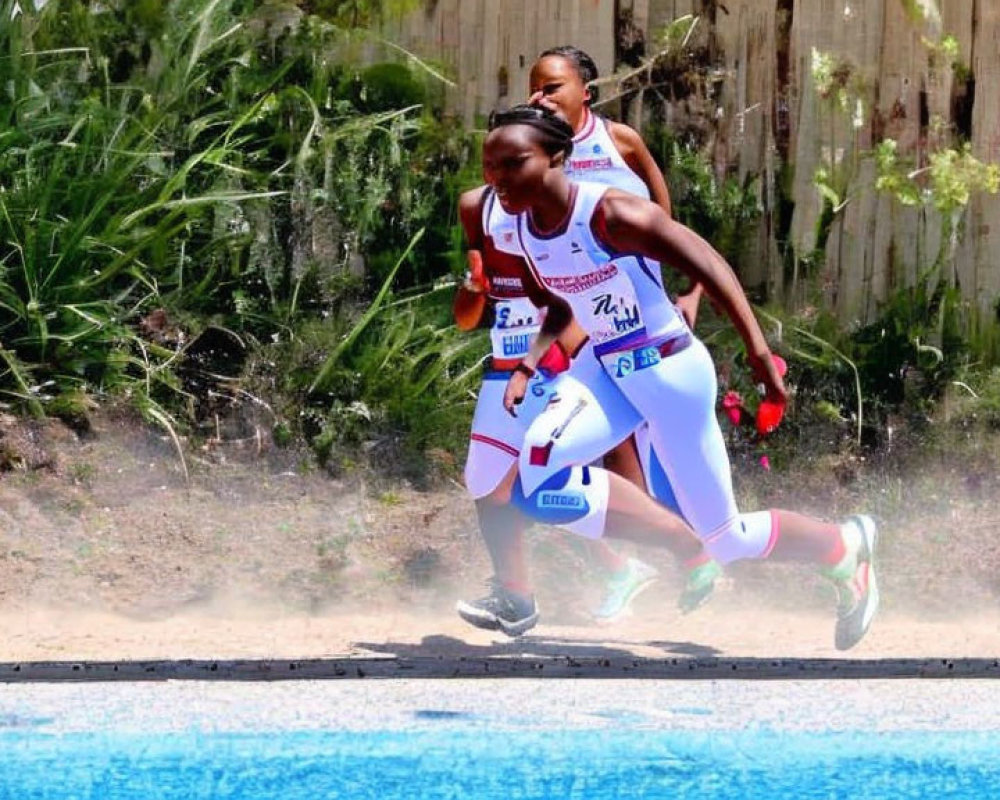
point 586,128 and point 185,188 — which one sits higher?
point 586,128

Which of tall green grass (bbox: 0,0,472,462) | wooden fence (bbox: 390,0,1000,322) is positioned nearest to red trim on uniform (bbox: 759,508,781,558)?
tall green grass (bbox: 0,0,472,462)

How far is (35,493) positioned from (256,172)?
5.89 ft

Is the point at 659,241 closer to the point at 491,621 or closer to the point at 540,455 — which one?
the point at 540,455

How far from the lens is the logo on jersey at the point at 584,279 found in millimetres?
6930

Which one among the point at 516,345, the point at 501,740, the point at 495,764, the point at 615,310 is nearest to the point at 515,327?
the point at 516,345

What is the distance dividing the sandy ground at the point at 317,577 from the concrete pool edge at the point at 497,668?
24 centimetres

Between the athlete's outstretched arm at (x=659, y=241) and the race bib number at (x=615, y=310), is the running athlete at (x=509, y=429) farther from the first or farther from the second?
the athlete's outstretched arm at (x=659, y=241)

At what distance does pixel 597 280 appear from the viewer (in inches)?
273

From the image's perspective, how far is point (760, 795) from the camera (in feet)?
18.4

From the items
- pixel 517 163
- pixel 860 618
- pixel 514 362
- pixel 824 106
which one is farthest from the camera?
pixel 824 106

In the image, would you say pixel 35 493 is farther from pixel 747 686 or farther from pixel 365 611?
pixel 747 686

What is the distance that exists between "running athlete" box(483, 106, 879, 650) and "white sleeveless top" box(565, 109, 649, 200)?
16.4 inches

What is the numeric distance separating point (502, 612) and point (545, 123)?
5.57 ft

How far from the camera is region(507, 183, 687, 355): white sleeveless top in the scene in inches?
271
